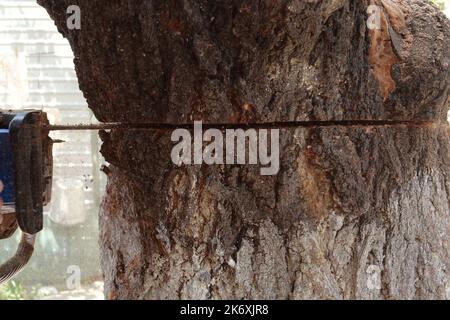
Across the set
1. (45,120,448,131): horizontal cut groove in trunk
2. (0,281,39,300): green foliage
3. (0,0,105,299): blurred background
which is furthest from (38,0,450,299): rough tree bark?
(0,281,39,300): green foliage

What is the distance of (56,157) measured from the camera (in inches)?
173

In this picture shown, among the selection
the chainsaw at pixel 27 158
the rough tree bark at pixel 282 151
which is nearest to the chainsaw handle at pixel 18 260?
the chainsaw at pixel 27 158

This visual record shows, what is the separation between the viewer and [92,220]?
4617 millimetres

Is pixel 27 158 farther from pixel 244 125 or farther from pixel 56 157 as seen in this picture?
pixel 56 157

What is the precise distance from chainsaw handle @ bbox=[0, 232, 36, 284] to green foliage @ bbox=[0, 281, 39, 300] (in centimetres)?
336

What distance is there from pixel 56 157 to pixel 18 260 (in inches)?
131

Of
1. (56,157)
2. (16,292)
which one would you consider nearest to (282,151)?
(56,157)

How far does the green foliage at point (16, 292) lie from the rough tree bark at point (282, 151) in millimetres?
3511

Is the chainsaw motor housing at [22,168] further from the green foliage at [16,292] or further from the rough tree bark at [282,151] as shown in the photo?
the green foliage at [16,292]

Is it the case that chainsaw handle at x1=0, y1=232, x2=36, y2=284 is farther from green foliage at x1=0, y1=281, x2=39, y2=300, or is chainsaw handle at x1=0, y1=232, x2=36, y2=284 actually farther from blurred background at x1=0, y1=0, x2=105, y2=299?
green foliage at x1=0, y1=281, x2=39, y2=300

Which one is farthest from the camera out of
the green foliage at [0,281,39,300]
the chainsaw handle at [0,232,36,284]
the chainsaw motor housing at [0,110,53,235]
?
the green foliage at [0,281,39,300]

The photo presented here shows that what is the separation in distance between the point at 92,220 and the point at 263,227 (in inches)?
146

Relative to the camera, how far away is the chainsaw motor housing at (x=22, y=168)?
1.06 meters

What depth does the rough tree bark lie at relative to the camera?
3.50 ft
